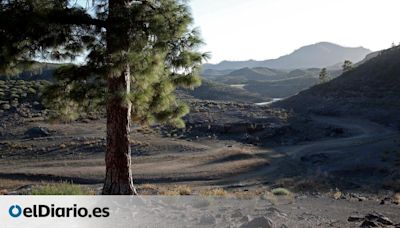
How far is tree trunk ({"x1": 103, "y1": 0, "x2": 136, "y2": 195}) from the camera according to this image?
10.1m

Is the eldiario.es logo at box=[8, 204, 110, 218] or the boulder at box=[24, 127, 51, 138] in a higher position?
the eldiario.es logo at box=[8, 204, 110, 218]

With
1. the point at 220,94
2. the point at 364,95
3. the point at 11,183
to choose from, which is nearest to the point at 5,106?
the point at 11,183

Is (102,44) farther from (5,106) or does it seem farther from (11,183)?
(5,106)

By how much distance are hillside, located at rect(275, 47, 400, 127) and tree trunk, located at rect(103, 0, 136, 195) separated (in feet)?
144

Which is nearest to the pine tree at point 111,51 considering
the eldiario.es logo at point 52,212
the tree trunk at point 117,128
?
the tree trunk at point 117,128

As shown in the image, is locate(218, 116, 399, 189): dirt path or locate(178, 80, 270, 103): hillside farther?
locate(178, 80, 270, 103): hillside

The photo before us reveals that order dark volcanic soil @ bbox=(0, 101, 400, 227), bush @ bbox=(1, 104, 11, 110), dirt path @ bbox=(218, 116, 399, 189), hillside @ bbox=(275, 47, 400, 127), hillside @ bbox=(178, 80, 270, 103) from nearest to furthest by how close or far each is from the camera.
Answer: dark volcanic soil @ bbox=(0, 101, 400, 227) → dirt path @ bbox=(218, 116, 399, 189) → bush @ bbox=(1, 104, 11, 110) → hillside @ bbox=(275, 47, 400, 127) → hillside @ bbox=(178, 80, 270, 103)

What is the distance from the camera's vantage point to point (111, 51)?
9875 mm

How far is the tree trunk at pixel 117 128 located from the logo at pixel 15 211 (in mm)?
2068

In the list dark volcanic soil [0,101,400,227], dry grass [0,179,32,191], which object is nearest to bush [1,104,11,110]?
dark volcanic soil [0,101,400,227]

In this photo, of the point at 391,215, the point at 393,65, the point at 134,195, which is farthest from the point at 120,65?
the point at 393,65

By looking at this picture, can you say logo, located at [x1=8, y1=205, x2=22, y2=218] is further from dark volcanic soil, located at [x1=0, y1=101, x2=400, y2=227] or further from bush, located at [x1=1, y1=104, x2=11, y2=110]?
bush, located at [x1=1, y1=104, x2=11, y2=110]

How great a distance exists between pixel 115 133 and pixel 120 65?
2.09m

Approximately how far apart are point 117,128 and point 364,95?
59.8 m
